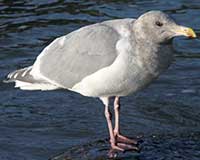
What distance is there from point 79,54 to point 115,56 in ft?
1.41

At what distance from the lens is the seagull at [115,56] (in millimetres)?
6438

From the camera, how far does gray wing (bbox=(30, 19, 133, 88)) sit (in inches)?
259

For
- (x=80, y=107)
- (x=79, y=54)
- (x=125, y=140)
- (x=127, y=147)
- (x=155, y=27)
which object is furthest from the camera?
(x=80, y=107)

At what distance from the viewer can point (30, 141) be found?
7.41 metres

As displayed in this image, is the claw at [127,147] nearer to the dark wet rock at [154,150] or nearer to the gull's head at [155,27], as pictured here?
the dark wet rock at [154,150]

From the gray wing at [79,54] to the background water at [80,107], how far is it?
717 millimetres

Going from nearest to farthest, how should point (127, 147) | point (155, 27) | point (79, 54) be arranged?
point (155, 27) → point (79, 54) → point (127, 147)

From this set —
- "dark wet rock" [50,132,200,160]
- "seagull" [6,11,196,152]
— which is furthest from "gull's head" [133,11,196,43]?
"dark wet rock" [50,132,200,160]

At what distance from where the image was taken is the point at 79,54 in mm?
6789

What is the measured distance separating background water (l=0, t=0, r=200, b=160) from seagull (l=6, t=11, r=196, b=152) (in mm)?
527

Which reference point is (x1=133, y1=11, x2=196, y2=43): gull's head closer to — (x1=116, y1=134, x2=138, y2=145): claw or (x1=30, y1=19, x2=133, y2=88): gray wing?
(x1=30, y1=19, x2=133, y2=88): gray wing

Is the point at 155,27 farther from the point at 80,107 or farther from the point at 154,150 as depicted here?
the point at 80,107

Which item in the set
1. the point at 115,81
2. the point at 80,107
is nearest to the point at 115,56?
the point at 115,81

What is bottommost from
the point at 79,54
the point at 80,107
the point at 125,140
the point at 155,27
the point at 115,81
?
the point at 80,107
